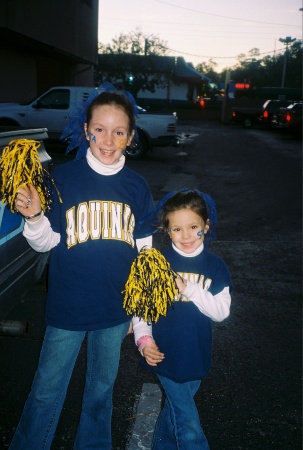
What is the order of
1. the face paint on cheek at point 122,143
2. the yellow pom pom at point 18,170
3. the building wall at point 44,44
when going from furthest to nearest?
the building wall at point 44,44 → the face paint on cheek at point 122,143 → the yellow pom pom at point 18,170

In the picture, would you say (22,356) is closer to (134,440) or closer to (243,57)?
(134,440)

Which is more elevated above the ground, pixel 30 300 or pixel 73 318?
pixel 73 318

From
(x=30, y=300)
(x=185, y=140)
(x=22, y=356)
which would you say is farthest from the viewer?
(x=185, y=140)

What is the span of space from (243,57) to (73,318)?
451 ft

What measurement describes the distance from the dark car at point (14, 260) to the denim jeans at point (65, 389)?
828mm

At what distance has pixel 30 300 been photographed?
15.2 ft

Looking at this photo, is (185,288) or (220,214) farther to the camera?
(220,214)

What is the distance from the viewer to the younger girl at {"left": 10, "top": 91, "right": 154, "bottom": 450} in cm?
215

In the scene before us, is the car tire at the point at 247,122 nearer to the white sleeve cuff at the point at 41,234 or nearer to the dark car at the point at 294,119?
the dark car at the point at 294,119

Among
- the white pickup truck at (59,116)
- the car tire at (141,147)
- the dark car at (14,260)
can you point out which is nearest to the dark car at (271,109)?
the white pickup truck at (59,116)

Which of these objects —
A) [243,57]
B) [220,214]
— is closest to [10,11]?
[220,214]

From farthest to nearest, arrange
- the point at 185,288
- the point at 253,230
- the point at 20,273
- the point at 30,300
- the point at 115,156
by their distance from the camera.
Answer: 1. the point at 253,230
2. the point at 30,300
3. the point at 20,273
4. the point at 115,156
5. the point at 185,288

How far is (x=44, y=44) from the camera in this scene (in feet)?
55.7

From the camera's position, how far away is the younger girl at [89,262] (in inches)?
84.7
